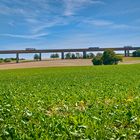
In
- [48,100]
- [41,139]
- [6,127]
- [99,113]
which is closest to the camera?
[41,139]

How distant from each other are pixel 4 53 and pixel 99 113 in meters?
168

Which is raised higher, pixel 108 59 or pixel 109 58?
pixel 109 58

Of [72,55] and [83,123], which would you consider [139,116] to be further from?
[72,55]

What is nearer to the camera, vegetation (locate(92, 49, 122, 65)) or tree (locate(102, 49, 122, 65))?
vegetation (locate(92, 49, 122, 65))

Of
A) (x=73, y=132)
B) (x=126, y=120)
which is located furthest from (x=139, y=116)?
(x=73, y=132)

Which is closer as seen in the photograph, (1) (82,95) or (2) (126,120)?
(2) (126,120)

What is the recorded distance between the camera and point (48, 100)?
59.5 feet

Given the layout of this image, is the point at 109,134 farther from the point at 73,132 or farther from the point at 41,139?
the point at 41,139

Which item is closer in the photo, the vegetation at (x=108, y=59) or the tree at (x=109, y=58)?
the vegetation at (x=108, y=59)

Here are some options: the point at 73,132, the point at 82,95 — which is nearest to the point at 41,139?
the point at 73,132

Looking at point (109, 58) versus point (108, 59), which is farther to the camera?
point (109, 58)

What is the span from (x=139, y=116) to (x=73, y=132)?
3.37 m

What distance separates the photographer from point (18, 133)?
31.3 feet

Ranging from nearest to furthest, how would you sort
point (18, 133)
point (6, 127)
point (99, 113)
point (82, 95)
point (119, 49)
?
1. point (18, 133)
2. point (6, 127)
3. point (99, 113)
4. point (82, 95)
5. point (119, 49)
